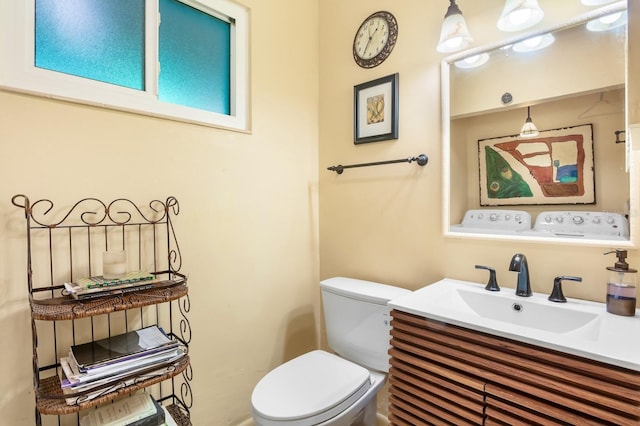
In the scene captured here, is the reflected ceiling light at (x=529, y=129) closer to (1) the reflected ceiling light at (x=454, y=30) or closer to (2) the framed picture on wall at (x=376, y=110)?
(1) the reflected ceiling light at (x=454, y=30)

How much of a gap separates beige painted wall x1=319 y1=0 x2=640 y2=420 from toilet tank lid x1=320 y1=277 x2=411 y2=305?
0.10 metres

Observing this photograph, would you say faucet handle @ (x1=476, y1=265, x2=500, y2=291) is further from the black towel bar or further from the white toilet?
the black towel bar

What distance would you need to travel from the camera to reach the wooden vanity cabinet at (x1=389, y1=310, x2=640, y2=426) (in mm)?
758

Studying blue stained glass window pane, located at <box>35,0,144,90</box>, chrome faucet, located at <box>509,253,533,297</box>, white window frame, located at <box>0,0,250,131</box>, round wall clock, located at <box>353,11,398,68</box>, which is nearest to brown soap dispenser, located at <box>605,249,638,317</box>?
chrome faucet, located at <box>509,253,533,297</box>

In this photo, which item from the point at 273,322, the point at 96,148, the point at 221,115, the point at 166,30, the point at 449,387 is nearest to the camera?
the point at 449,387

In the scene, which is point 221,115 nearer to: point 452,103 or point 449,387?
point 452,103

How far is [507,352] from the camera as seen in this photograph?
0.90m

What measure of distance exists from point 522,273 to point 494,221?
253 millimetres

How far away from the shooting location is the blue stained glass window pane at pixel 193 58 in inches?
57.2

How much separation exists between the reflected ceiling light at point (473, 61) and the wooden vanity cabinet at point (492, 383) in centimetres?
113

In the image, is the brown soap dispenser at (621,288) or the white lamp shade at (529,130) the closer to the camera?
the brown soap dispenser at (621,288)

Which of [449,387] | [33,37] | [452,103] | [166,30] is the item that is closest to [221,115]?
[166,30]

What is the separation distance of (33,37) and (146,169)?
0.55 m

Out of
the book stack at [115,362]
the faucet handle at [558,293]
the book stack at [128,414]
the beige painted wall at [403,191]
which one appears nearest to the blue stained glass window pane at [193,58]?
the beige painted wall at [403,191]
